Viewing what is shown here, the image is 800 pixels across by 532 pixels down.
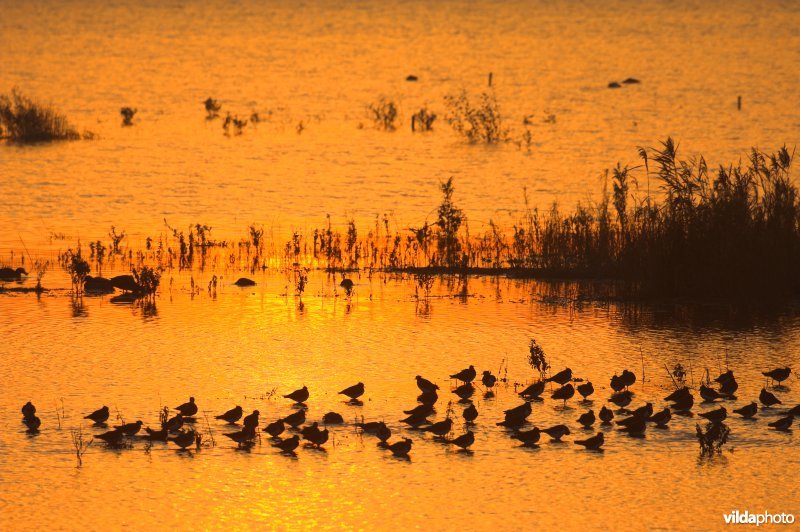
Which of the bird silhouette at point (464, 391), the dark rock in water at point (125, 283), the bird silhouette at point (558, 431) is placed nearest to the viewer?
the bird silhouette at point (558, 431)

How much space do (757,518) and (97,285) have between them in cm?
1234

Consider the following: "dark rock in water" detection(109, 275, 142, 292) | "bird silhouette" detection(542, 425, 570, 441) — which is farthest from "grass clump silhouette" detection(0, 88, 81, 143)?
"bird silhouette" detection(542, 425, 570, 441)

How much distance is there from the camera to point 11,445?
39.4ft

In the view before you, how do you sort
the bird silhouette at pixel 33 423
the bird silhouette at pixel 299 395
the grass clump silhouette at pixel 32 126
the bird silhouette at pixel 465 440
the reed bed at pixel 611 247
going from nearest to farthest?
the bird silhouette at pixel 465 440 → the bird silhouette at pixel 33 423 → the bird silhouette at pixel 299 395 → the reed bed at pixel 611 247 → the grass clump silhouette at pixel 32 126

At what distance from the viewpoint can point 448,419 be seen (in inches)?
484

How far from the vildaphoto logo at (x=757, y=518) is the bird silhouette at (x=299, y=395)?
4576 millimetres

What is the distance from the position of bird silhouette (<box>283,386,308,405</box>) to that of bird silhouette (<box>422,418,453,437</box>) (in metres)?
1.56

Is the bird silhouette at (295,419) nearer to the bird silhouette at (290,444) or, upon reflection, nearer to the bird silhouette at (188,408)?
the bird silhouette at (290,444)

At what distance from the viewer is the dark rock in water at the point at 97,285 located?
2002 cm

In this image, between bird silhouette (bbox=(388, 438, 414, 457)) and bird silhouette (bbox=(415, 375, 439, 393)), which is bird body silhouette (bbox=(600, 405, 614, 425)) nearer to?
bird silhouette (bbox=(415, 375, 439, 393))

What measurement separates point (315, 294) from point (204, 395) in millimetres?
6197

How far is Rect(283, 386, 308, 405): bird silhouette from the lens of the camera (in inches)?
522

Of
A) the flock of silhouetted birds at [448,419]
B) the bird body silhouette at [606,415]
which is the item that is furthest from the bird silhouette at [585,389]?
the bird body silhouette at [606,415]

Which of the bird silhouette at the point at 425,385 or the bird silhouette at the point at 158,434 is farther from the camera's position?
the bird silhouette at the point at 425,385
